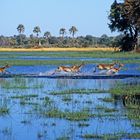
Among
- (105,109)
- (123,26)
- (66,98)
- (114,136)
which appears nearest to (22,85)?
(66,98)

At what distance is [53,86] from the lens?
29.3 metres

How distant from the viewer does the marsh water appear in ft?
49.6

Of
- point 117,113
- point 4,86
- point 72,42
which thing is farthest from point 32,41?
point 117,113

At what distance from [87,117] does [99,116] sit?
462 mm

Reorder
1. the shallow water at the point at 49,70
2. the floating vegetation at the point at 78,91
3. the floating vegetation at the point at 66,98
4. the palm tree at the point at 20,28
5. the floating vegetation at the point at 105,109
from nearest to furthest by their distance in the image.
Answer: the floating vegetation at the point at 105,109 < the floating vegetation at the point at 66,98 < the floating vegetation at the point at 78,91 < the shallow water at the point at 49,70 < the palm tree at the point at 20,28

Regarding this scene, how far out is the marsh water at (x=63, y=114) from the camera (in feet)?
49.6

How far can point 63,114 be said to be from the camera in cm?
1802

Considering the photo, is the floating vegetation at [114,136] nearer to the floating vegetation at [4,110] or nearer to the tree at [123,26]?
the floating vegetation at [4,110]

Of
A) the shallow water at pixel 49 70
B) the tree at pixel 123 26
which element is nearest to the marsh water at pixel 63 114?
Result: the shallow water at pixel 49 70

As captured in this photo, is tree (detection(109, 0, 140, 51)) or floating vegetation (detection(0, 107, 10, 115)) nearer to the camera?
floating vegetation (detection(0, 107, 10, 115))

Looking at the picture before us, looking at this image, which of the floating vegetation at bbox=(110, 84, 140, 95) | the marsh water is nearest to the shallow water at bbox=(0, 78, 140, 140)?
the marsh water

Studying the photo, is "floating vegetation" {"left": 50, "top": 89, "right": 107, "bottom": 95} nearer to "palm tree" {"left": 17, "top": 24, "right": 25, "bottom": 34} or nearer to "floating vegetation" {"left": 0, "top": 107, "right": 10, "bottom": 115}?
"floating vegetation" {"left": 0, "top": 107, "right": 10, "bottom": 115}

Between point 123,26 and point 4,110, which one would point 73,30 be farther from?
point 4,110

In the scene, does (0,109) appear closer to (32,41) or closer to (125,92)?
(125,92)
